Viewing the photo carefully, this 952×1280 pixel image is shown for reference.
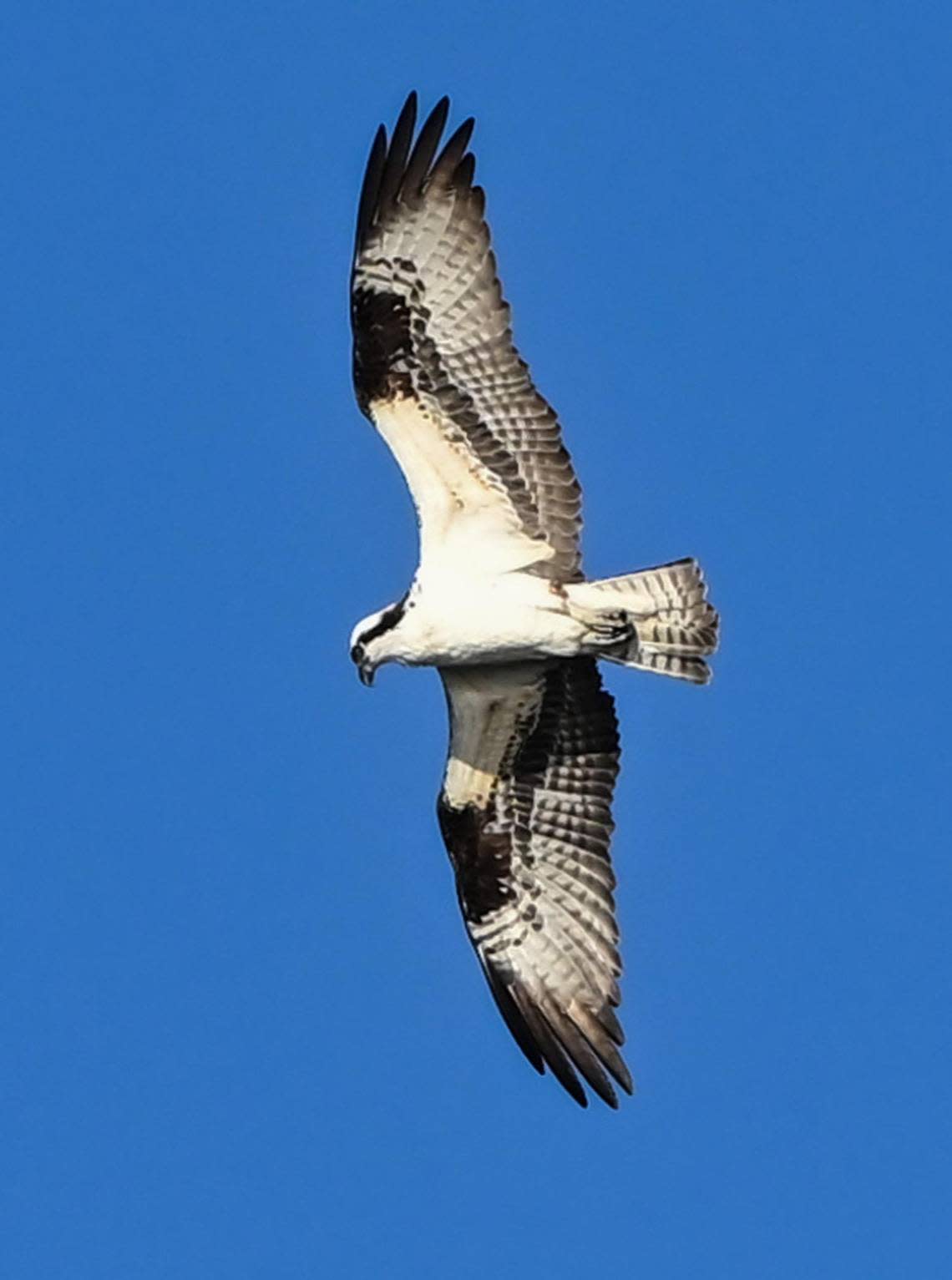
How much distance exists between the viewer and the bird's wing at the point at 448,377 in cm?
1566

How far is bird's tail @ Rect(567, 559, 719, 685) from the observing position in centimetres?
1564

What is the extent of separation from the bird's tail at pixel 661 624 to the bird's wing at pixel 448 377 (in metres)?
0.24

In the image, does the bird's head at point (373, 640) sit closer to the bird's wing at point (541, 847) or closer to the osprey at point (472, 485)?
the osprey at point (472, 485)

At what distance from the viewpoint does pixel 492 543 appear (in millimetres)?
15703

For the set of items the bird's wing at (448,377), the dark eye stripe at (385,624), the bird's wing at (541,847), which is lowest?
the bird's wing at (541,847)

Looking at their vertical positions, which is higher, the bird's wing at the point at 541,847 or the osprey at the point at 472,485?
the osprey at the point at 472,485

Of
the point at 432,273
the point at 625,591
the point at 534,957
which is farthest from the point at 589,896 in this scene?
the point at 432,273

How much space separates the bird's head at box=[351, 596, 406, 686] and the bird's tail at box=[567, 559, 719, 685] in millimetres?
800

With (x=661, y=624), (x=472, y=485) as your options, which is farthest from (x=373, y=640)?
(x=661, y=624)

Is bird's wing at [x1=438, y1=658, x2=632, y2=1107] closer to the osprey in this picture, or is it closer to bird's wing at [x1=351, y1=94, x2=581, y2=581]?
the osprey

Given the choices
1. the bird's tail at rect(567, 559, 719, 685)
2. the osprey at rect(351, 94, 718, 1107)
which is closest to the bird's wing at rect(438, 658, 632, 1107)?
the osprey at rect(351, 94, 718, 1107)

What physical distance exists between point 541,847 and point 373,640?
1.52m

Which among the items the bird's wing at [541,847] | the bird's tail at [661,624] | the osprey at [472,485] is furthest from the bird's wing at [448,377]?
the bird's wing at [541,847]

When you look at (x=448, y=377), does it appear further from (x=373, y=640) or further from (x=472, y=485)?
(x=373, y=640)
